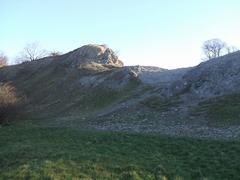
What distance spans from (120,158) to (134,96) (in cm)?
2046

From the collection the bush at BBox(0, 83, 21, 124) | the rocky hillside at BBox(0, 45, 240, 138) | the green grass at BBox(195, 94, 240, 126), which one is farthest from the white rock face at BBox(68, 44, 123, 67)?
the green grass at BBox(195, 94, 240, 126)

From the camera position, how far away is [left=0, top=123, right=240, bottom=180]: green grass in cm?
1377

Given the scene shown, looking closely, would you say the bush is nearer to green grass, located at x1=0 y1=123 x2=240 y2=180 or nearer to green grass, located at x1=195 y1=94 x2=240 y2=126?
green grass, located at x1=0 y1=123 x2=240 y2=180

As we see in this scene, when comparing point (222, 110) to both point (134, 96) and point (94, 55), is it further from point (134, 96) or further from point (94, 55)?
point (94, 55)

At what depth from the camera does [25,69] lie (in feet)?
202

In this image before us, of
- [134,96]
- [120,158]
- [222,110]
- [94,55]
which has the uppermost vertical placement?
[94,55]

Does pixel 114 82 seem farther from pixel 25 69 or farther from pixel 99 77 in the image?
pixel 25 69

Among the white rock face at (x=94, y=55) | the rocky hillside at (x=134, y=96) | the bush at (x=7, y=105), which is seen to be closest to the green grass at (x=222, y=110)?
the rocky hillside at (x=134, y=96)

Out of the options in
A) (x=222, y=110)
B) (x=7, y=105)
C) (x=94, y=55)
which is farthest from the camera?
(x=94, y=55)

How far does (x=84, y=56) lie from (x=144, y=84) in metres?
17.2

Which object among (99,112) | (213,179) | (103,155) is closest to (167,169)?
(213,179)

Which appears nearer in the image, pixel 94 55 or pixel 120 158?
pixel 120 158

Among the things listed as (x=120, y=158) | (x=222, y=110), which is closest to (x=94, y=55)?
(x=222, y=110)

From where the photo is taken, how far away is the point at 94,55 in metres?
55.8
